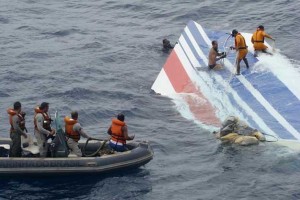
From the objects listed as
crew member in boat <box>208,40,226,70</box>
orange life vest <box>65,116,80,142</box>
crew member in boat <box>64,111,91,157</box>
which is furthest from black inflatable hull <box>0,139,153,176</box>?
crew member in boat <box>208,40,226,70</box>

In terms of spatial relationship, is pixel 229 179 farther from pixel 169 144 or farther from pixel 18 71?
pixel 18 71

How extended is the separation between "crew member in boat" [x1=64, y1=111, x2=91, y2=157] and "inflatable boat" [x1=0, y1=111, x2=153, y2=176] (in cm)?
24

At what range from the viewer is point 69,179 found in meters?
22.0

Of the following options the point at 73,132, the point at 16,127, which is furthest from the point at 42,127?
the point at 73,132

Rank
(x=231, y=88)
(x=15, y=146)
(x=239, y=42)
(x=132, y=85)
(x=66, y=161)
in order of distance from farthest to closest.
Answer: (x=132, y=85), (x=239, y=42), (x=231, y=88), (x=15, y=146), (x=66, y=161)

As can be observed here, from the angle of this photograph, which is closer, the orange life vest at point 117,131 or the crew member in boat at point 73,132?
the crew member in boat at point 73,132

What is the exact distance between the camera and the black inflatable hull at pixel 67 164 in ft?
70.5

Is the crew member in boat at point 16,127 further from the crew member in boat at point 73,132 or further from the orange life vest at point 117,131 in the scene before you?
the orange life vest at point 117,131

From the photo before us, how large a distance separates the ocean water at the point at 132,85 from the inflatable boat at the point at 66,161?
466mm

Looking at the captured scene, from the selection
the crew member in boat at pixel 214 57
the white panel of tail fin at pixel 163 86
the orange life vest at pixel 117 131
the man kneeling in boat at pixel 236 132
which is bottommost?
the man kneeling in boat at pixel 236 132

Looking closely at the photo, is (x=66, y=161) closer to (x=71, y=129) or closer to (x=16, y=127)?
(x=71, y=129)

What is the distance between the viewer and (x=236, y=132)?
2408 cm

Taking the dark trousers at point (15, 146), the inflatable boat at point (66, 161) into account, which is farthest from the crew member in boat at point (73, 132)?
the dark trousers at point (15, 146)

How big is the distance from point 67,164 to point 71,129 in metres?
1.10
